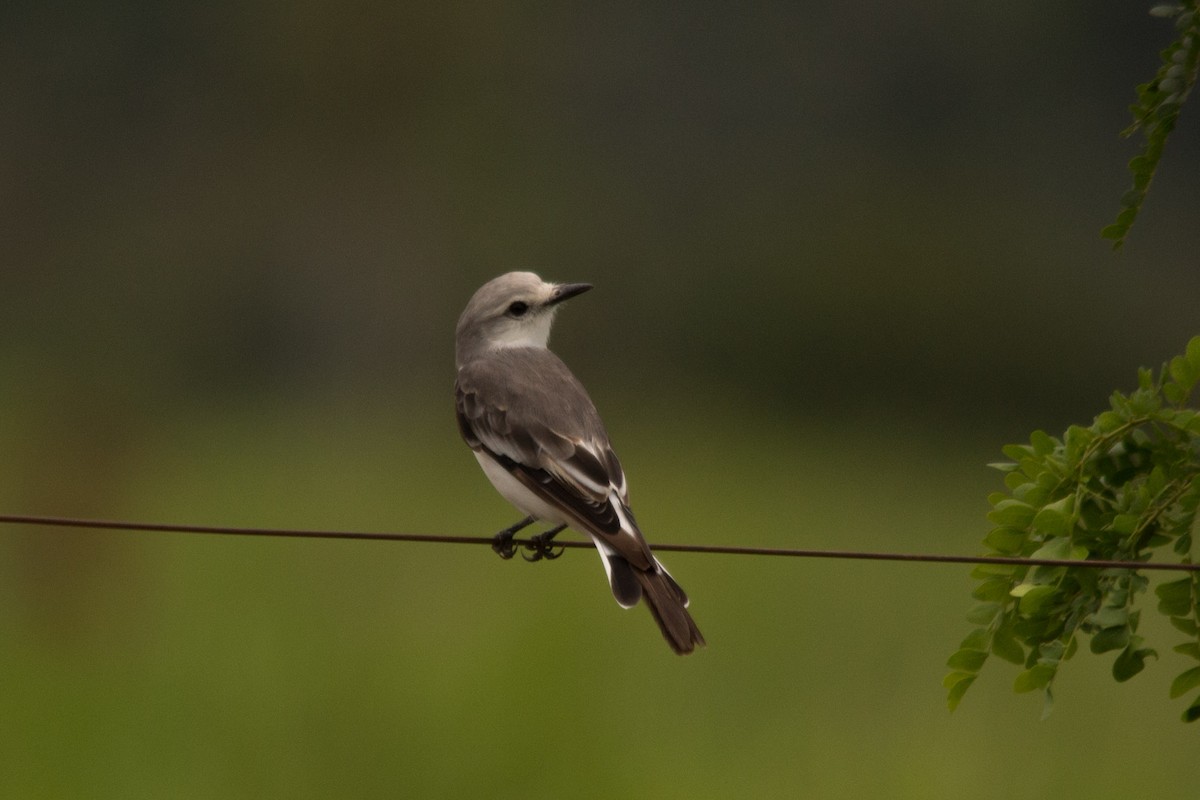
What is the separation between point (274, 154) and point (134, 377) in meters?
7.37

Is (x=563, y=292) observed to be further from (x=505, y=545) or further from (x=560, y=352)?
(x=560, y=352)

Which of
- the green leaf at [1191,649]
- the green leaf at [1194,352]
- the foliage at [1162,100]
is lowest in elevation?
the green leaf at [1191,649]

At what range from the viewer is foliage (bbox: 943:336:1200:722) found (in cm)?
400

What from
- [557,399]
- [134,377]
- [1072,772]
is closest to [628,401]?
[134,377]

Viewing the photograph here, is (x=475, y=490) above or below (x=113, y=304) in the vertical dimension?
below

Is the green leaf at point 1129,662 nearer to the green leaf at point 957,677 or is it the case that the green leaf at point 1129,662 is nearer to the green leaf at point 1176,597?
the green leaf at point 1176,597

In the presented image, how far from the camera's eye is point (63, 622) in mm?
15578

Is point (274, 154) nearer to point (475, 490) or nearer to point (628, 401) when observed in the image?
point (628, 401)

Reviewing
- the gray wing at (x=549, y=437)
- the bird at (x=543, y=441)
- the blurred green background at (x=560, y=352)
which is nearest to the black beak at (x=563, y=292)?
the bird at (x=543, y=441)

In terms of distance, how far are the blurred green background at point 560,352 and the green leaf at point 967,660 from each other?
678 centimetres

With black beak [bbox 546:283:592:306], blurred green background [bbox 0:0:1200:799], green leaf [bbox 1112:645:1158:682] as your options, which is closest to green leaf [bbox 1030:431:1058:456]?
green leaf [bbox 1112:645:1158:682]

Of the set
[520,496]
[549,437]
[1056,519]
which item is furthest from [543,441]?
[1056,519]

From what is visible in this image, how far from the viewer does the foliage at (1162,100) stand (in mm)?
4129

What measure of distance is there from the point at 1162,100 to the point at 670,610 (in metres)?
2.25
